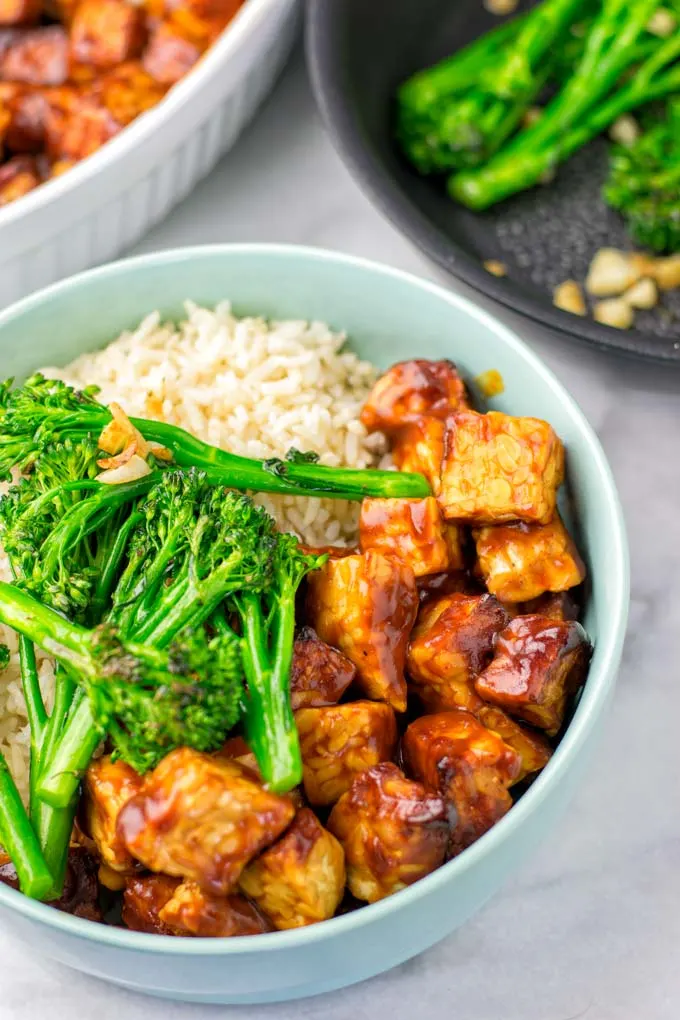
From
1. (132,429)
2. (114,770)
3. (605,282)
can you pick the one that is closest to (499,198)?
(605,282)

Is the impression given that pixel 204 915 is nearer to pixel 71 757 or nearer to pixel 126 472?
pixel 71 757

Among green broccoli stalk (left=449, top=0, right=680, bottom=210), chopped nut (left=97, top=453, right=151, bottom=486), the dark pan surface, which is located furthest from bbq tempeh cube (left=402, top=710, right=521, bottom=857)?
green broccoli stalk (left=449, top=0, right=680, bottom=210)

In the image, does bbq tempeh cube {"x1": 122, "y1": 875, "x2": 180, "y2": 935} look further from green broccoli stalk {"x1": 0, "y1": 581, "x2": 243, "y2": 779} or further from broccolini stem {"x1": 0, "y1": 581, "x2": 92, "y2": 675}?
broccolini stem {"x1": 0, "y1": 581, "x2": 92, "y2": 675}

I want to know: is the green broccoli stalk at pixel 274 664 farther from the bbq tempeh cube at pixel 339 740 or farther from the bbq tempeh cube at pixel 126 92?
the bbq tempeh cube at pixel 126 92

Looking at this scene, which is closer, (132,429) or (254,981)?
(254,981)

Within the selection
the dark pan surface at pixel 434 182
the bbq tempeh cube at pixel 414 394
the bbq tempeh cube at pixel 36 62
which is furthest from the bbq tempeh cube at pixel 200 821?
the bbq tempeh cube at pixel 36 62

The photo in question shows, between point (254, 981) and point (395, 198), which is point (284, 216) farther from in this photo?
point (254, 981)
